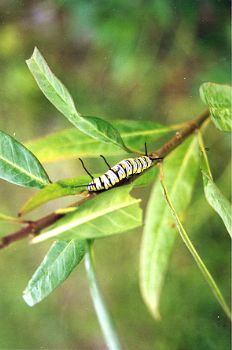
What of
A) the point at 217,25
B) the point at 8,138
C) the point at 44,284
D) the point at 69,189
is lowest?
the point at 44,284

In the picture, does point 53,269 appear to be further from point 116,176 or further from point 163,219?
point 163,219

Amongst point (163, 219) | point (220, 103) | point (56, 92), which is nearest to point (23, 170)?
point (56, 92)

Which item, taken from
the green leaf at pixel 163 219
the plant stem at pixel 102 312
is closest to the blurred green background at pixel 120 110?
the green leaf at pixel 163 219

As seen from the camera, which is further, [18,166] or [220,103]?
[220,103]

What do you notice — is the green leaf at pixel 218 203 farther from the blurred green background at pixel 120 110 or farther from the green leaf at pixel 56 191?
the blurred green background at pixel 120 110

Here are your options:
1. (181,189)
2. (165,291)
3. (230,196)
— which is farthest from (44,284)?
(165,291)

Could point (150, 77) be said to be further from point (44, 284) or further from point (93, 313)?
point (44, 284)

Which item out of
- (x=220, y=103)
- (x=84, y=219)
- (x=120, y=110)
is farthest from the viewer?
(x=120, y=110)
